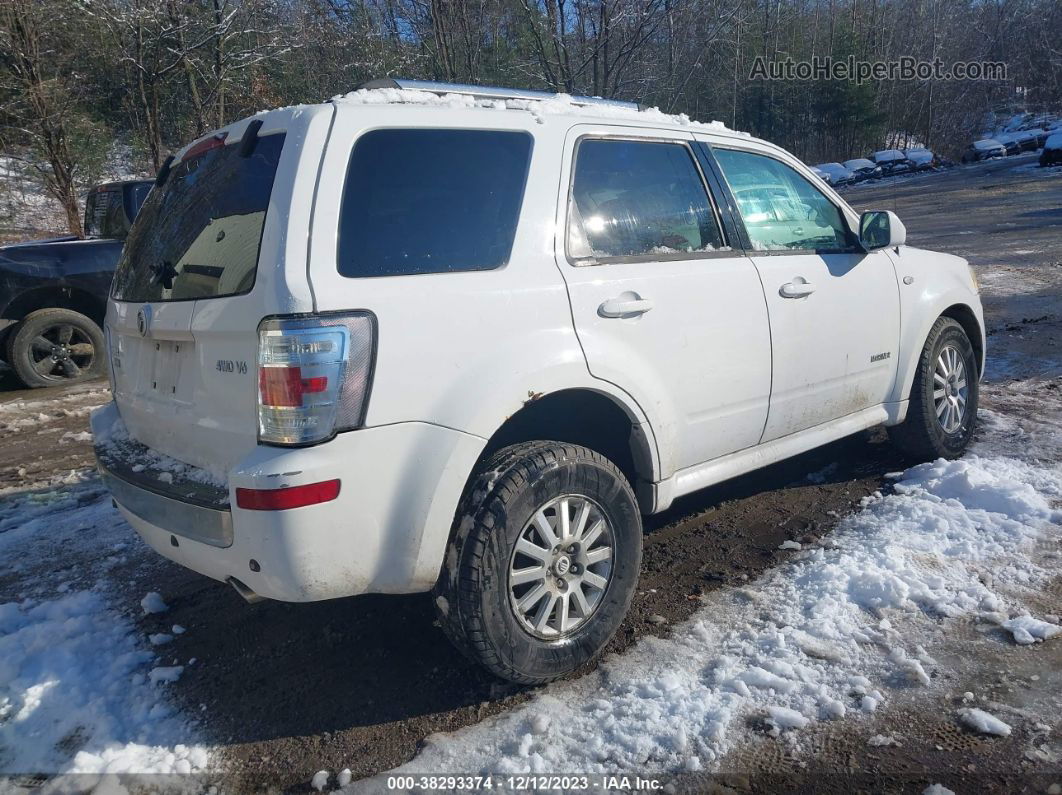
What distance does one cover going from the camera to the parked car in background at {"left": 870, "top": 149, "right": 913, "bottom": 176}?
132 feet

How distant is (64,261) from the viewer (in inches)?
306

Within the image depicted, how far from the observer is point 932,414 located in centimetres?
455

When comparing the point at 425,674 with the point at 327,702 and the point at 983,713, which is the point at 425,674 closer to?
the point at 327,702

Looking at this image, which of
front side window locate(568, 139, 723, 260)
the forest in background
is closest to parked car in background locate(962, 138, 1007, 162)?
the forest in background

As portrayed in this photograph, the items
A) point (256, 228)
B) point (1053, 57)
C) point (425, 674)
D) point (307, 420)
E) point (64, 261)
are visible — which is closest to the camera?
point (307, 420)

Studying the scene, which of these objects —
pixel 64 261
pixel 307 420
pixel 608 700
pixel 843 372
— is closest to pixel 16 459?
pixel 64 261

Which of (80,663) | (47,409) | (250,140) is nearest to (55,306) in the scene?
(47,409)

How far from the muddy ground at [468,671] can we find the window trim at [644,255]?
142cm

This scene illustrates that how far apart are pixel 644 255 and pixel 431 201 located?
956 millimetres

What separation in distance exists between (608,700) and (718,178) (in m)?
2.33

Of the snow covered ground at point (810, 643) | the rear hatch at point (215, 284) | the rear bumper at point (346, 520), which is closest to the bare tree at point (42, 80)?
the rear hatch at point (215, 284)

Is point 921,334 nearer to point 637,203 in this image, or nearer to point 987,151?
point 637,203

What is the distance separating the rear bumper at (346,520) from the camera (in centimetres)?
234

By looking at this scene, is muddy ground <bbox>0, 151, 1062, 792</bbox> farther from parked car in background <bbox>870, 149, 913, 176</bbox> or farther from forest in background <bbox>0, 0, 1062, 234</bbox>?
parked car in background <bbox>870, 149, 913, 176</bbox>
